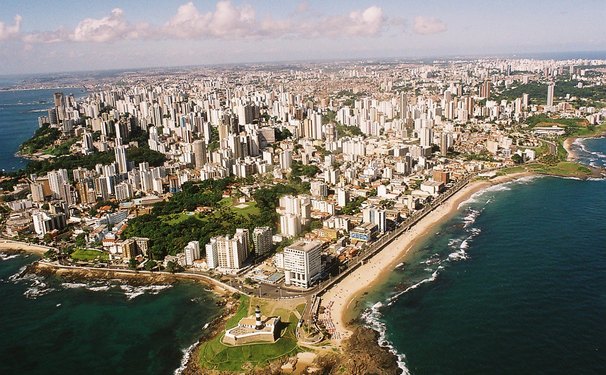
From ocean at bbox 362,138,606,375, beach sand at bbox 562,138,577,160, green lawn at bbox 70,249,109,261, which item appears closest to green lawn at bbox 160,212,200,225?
green lawn at bbox 70,249,109,261

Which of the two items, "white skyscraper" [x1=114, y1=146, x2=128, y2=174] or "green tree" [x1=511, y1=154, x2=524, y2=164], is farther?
"green tree" [x1=511, y1=154, x2=524, y2=164]

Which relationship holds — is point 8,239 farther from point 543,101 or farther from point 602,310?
point 543,101

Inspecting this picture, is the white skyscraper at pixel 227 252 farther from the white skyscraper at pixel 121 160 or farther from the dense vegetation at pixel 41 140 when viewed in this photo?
the dense vegetation at pixel 41 140

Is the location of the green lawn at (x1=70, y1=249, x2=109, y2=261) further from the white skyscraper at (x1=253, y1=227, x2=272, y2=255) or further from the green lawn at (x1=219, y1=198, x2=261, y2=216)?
the green lawn at (x1=219, y1=198, x2=261, y2=216)

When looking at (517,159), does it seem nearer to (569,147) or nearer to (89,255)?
(569,147)

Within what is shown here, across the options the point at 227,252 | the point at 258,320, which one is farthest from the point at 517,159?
the point at 258,320

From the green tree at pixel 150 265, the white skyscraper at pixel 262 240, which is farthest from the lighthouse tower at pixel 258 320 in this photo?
the green tree at pixel 150 265

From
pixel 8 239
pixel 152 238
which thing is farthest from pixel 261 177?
pixel 8 239
